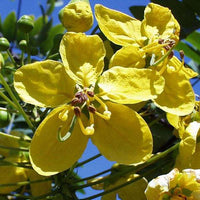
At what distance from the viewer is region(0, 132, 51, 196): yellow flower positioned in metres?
1.84

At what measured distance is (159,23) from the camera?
6.11ft

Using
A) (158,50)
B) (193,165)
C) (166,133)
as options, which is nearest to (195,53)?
(166,133)

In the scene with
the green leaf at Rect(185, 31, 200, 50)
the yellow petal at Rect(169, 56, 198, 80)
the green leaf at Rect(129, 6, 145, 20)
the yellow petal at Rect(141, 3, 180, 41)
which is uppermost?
the yellow petal at Rect(141, 3, 180, 41)

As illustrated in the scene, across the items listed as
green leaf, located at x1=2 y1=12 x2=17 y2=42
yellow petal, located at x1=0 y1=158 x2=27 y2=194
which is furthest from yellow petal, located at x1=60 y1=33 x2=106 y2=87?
green leaf, located at x1=2 y1=12 x2=17 y2=42

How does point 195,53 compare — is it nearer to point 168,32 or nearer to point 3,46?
point 168,32

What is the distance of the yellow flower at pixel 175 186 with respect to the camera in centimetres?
150

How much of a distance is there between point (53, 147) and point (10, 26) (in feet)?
5.31

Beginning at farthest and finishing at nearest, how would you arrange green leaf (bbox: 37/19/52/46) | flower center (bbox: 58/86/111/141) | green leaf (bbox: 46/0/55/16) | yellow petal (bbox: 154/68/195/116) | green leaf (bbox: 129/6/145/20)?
green leaf (bbox: 46/0/55/16)
green leaf (bbox: 37/19/52/46)
green leaf (bbox: 129/6/145/20)
yellow petal (bbox: 154/68/195/116)
flower center (bbox: 58/86/111/141)

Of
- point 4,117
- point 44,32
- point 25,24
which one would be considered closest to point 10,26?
point 44,32

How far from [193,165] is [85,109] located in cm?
40

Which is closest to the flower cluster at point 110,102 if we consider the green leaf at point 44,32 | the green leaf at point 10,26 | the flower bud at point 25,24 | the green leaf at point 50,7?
the flower bud at point 25,24

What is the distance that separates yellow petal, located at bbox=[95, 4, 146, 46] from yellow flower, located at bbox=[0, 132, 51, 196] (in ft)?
1.75

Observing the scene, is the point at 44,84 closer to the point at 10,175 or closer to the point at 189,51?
the point at 10,175

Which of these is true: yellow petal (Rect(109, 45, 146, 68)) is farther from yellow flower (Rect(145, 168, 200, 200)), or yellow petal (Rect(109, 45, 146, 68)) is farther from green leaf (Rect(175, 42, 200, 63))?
green leaf (Rect(175, 42, 200, 63))
